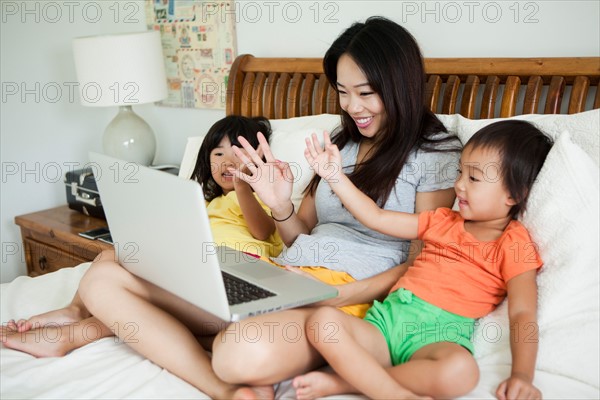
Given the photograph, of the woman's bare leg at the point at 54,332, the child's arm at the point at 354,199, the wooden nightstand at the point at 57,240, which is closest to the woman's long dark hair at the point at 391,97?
the child's arm at the point at 354,199

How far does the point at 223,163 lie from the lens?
1981 mm

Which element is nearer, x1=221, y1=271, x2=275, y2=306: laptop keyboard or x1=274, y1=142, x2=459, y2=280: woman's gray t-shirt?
x1=221, y1=271, x2=275, y2=306: laptop keyboard

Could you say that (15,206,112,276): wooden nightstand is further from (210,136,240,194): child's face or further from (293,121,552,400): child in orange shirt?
(293,121,552,400): child in orange shirt

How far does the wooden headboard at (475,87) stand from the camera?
165 centimetres

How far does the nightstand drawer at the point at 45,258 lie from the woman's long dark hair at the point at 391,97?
128 cm

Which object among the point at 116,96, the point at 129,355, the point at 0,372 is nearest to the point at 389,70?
the point at 129,355

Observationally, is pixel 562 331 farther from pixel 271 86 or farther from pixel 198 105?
pixel 198 105

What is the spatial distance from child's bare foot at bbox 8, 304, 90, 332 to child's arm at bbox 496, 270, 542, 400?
0.94m

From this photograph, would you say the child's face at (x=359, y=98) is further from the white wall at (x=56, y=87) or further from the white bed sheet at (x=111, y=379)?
the white wall at (x=56, y=87)

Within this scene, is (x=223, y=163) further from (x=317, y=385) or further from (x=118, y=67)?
(x=317, y=385)

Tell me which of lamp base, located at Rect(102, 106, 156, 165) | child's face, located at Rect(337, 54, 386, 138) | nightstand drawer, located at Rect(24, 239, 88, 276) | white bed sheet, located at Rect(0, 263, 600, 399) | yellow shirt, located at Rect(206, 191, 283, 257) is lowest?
nightstand drawer, located at Rect(24, 239, 88, 276)

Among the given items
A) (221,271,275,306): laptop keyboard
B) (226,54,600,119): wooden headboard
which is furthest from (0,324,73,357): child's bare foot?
(226,54,600,119): wooden headboard

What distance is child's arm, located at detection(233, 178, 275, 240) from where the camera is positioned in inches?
68.0

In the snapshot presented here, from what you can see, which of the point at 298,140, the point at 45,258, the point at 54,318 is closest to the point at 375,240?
the point at 298,140
